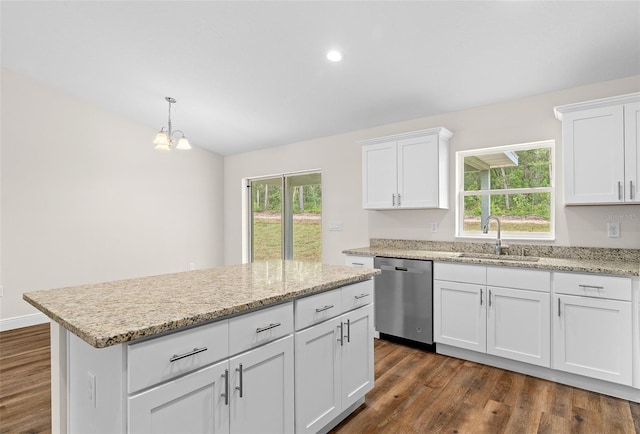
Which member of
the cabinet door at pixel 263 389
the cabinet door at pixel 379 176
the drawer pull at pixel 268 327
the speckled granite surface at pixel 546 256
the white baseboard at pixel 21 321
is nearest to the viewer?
the cabinet door at pixel 263 389

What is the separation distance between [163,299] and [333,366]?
3.27ft

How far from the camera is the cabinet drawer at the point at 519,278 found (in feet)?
8.54

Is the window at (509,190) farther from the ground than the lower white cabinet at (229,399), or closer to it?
farther from the ground

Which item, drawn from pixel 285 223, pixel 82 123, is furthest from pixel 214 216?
pixel 82 123

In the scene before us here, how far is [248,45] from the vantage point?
2.90 meters

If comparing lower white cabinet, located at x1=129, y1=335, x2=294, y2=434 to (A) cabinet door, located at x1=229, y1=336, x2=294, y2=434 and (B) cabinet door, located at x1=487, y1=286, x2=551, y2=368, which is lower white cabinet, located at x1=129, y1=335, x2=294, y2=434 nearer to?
(A) cabinet door, located at x1=229, y1=336, x2=294, y2=434

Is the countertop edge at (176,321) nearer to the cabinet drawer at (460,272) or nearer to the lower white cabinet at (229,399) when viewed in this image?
the lower white cabinet at (229,399)

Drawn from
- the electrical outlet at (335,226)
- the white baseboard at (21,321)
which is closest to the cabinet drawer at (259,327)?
the electrical outlet at (335,226)

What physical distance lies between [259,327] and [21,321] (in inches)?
160

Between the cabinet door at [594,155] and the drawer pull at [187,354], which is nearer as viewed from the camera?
the drawer pull at [187,354]

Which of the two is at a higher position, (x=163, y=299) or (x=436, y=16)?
(x=436, y=16)

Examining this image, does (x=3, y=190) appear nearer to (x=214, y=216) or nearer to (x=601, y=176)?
(x=214, y=216)

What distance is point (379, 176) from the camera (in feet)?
12.4

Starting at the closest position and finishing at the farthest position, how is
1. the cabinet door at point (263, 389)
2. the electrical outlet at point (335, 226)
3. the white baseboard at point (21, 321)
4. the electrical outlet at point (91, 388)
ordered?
the electrical outlet at point (91, 388) → the cabinet door at point (263, 389) → the white baseboard at point (21, 321) → the electrical outlet at point (335, 226)
